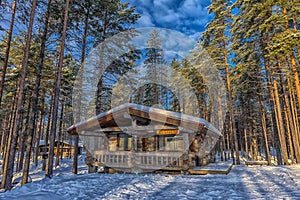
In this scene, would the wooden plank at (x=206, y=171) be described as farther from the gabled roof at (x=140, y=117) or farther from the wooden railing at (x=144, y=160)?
the gabled roof at (x=140, y=117)

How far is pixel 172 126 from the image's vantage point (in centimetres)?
1183

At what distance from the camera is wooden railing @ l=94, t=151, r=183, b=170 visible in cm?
Result: 1127

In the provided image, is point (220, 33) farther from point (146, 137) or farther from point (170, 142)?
point (146, 137)

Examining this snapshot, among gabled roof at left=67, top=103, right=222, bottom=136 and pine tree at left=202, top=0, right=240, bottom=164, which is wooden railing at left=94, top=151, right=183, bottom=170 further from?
pine tree at left=202, top=0, right=240, bottom=164

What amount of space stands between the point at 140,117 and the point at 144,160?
107 inches

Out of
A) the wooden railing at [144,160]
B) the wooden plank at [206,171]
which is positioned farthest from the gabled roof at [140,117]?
the wooden plank at [206,171]

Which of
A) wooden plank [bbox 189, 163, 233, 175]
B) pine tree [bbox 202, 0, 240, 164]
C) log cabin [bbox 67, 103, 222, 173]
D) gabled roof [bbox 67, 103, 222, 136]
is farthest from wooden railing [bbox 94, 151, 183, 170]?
pine tree [bbox 202, 0, 240, 164]

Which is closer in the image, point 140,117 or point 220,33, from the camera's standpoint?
point 140,117

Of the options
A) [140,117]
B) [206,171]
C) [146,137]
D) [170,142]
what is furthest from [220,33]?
[206,171]

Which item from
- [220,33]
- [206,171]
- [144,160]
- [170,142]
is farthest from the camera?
[220,33]

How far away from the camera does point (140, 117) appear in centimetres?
1183

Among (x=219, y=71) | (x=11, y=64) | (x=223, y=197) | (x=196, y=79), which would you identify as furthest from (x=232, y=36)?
(x=11, y=64)

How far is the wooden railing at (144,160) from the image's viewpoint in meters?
11.3

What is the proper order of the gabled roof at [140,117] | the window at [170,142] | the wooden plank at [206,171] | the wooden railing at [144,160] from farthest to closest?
the window at [170,142], the wooden railing at [144,160], the gabled roof at [140,117], the wooden plank at [206,171]
